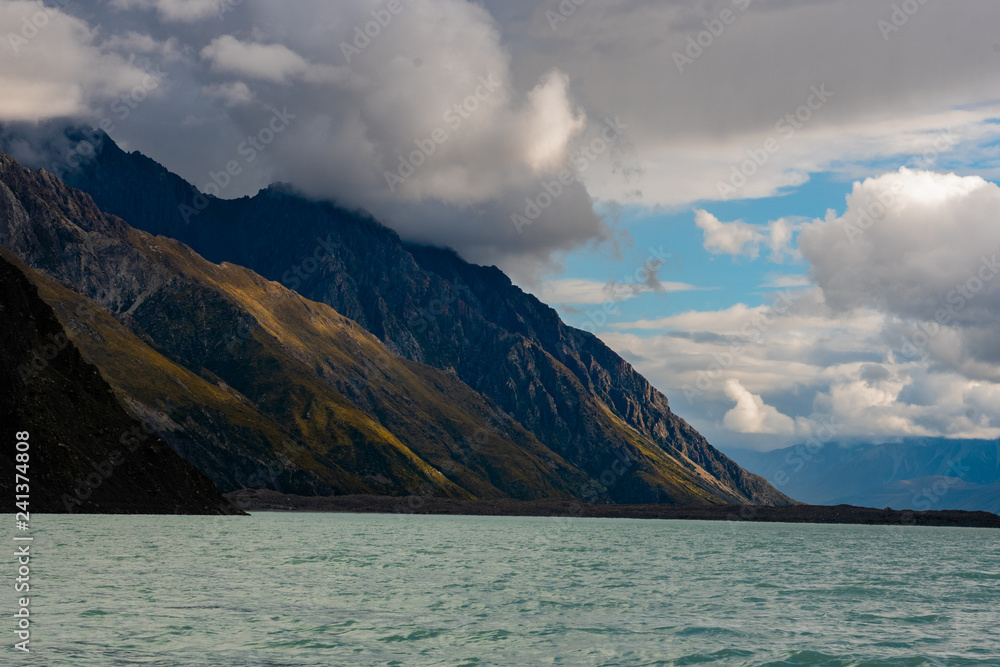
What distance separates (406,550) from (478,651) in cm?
8729

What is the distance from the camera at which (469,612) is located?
5678 centimetres

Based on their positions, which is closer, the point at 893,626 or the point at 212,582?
the point at 893,626

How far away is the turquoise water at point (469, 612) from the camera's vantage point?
41.4m

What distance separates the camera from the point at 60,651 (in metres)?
37.8

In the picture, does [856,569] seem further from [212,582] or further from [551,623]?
[212,582]

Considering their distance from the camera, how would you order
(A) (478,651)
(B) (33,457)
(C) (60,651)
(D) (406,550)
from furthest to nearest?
1. (B) (33,457)
2. (D) (406,550)
3. (A) (478,651)
4. (C) (60,651)

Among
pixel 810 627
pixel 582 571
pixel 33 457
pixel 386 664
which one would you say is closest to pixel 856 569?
pixel 582 571

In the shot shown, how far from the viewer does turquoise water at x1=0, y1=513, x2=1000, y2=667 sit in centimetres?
4141

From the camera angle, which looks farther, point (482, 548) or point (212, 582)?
point (482, 548)

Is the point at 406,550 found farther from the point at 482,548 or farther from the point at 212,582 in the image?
the point at 212,582

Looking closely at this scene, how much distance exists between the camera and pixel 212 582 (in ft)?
226

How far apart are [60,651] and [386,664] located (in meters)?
15.1

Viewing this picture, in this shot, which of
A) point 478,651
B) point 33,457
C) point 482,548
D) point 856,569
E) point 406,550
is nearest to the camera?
point 478,651

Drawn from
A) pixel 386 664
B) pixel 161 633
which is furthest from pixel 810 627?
pixel 161 633
